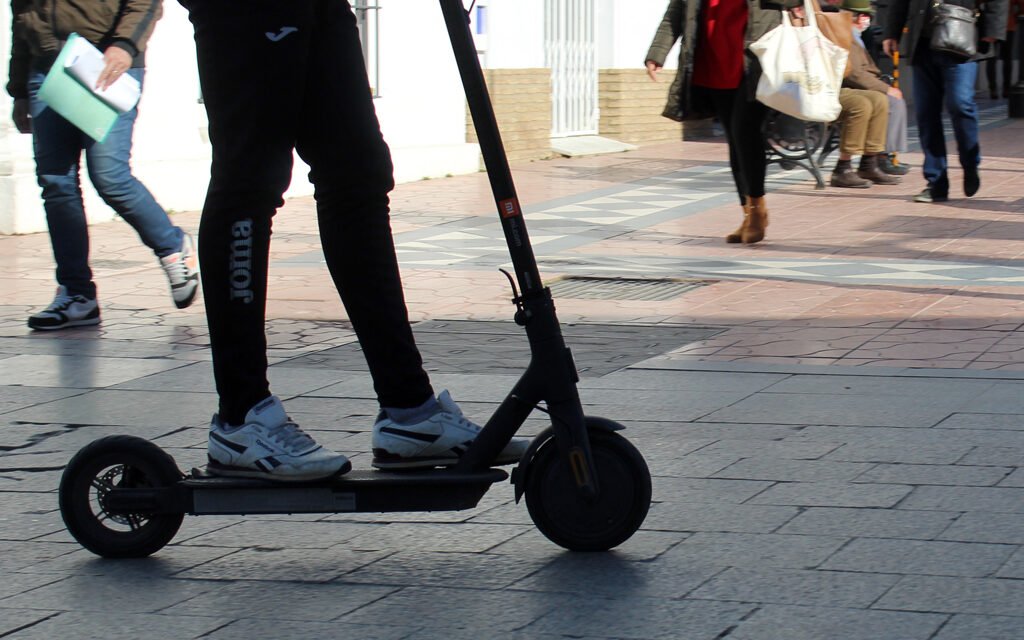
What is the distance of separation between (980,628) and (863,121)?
31.7ft

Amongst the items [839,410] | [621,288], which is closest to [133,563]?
[839,410]

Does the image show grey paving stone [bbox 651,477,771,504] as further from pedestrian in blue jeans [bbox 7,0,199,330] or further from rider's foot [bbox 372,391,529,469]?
pedestrian in blue jeans [bbox 7,0,199,330]

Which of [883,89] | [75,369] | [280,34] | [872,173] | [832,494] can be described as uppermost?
[280,34]

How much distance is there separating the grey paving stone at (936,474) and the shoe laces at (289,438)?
1348 millimetres

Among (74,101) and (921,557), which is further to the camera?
(74,101)

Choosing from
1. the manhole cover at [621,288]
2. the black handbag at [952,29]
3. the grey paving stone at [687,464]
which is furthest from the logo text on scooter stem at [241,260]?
the black handbag at [952,29]

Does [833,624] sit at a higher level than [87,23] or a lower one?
lower

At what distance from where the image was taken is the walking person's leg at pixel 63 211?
270 inches

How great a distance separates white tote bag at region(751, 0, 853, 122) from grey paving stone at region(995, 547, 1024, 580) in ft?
19.4

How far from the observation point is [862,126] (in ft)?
40.3

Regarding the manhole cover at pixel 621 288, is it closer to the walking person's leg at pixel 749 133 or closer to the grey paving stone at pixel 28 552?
the walking person's leg at pixel 749 133

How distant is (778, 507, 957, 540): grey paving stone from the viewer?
3.55 m

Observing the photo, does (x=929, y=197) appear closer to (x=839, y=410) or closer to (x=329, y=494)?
(x=839, y=410)

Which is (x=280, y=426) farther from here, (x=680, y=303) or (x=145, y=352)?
(x=680, y=303)
